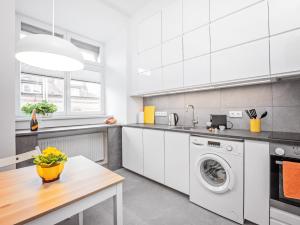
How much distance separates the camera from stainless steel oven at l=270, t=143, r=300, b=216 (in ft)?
3.87

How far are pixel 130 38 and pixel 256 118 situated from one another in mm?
2644

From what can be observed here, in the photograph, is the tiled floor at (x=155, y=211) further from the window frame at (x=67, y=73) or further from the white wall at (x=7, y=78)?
the window frame at (x=67, y=73)

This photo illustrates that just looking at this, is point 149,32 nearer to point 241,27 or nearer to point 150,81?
point 150,81

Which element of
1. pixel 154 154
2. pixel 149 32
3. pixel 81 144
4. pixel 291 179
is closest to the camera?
pixel 291 179

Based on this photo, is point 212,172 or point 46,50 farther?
point 212,172

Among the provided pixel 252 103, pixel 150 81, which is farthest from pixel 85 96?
pixel 252 103

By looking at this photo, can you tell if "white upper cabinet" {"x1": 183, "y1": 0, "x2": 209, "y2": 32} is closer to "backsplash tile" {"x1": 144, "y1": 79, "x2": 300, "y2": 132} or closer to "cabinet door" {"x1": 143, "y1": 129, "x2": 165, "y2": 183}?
"backsplash tile" {"x1": 144, "y1": 79, "x2": 300, "y2": 132}

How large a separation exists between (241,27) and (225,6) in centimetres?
35

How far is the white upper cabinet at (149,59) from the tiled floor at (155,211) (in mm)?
2005

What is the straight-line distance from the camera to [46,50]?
94cm

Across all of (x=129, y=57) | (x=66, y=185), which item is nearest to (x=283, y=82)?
(x=66, y=185)

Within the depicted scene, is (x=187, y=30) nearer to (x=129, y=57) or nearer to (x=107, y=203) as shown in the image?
(x=129, y=57)

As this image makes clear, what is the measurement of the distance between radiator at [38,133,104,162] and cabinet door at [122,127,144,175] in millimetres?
533

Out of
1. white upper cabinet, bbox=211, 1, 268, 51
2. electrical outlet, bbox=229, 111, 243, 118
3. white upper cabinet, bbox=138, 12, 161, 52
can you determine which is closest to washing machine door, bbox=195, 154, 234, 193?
electrical outlet, bbox=229, 111, 243, 118
